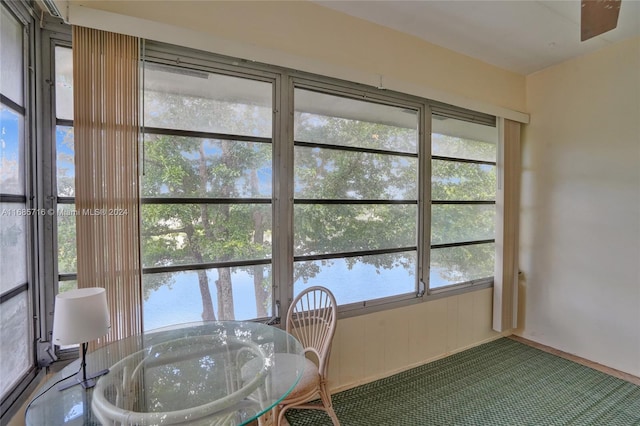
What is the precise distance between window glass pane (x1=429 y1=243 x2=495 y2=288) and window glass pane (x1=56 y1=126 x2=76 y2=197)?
292cm

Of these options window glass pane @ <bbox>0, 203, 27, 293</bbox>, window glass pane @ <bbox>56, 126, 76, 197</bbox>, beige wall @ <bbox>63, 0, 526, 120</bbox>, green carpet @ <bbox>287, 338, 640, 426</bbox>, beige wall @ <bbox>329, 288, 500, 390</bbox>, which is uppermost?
beige wall @ <bbox>63, 0, 526, 120</bbox>

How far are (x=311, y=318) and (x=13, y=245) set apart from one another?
5.66 ft

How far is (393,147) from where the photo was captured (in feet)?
8.84

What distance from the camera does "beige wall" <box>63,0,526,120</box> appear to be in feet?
5.60

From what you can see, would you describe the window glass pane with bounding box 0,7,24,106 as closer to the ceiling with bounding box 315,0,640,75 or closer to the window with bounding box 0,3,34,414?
the window with bounding box 0,3,34,414

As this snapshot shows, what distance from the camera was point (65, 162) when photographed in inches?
63.9

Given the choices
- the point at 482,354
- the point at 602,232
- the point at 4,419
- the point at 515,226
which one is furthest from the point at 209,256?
the point at 602,232

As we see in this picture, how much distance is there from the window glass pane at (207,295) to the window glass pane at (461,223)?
1.82 m

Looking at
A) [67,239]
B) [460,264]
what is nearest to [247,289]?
[67,239]

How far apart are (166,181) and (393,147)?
190 centimetres

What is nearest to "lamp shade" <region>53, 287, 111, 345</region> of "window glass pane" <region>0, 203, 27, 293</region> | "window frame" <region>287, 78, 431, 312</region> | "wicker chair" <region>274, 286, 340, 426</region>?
"window glass pane" <region>0, 203, 27, 293</region>

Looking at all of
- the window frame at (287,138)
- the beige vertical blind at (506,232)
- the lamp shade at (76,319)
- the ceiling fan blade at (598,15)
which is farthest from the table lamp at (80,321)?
the beige vertical blind at (506,232)

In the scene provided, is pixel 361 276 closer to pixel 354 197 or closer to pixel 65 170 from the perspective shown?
pixel 354 197

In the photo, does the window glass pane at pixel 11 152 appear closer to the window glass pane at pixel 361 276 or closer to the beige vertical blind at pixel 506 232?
the window glass pane at pixel 361 276
